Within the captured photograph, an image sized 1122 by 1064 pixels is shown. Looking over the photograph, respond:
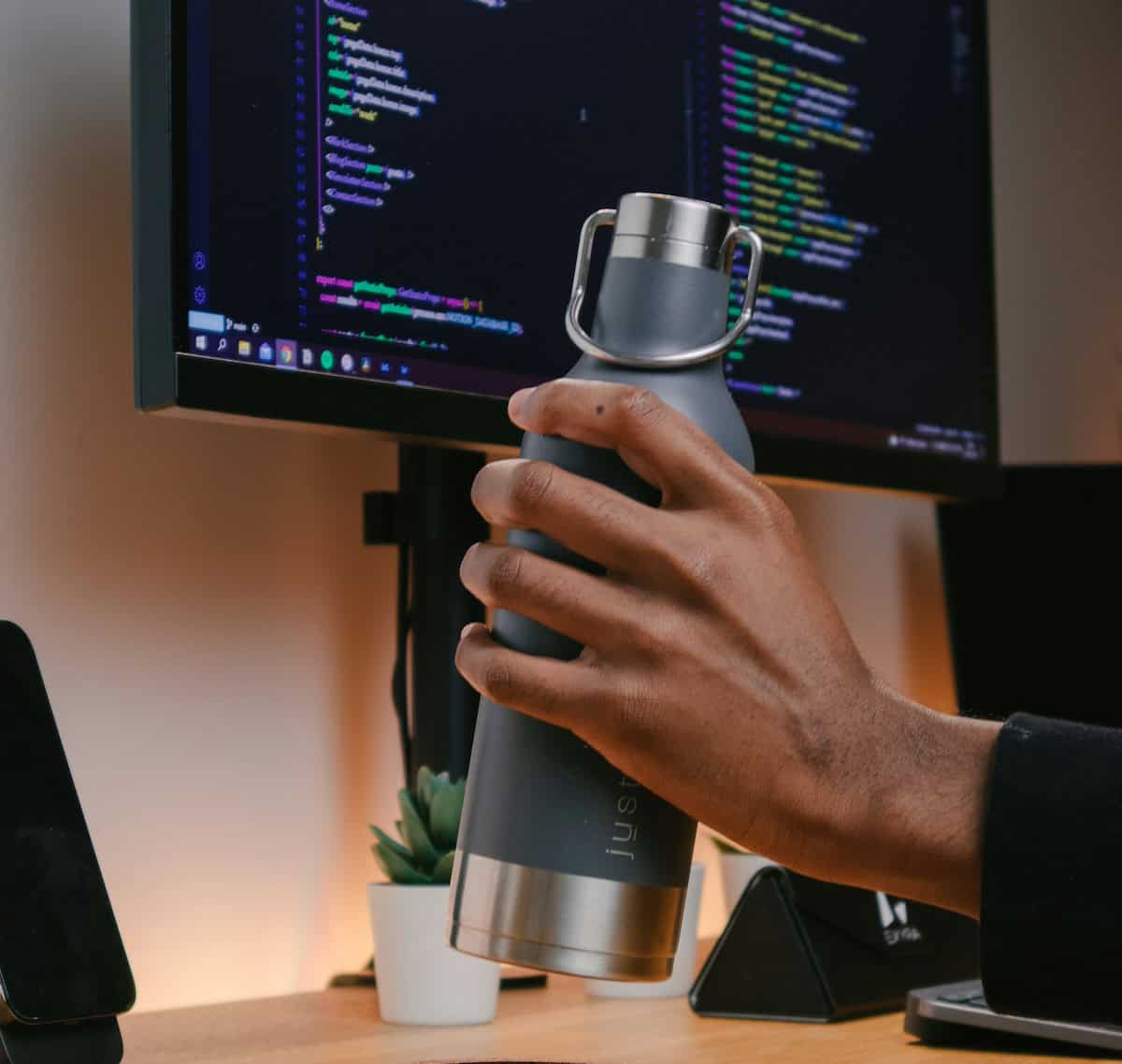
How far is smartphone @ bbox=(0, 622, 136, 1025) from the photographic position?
69 cm

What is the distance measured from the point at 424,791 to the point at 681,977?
23 centimetres

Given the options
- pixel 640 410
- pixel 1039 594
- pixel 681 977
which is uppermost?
pixel 640 410

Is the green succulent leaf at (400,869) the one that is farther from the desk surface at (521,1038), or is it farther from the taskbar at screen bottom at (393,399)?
the taskbar at screen bottom at (393,399)

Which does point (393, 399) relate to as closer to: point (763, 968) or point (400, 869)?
point (400, 869)

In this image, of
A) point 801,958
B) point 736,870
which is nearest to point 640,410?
point 801,958

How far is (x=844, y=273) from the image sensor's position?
1.27 metres

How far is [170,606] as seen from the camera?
1004mm

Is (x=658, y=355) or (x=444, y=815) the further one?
(x=444, y=815)

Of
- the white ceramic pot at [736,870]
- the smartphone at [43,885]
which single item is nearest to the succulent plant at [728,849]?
the white ceramic pot at [736,870]

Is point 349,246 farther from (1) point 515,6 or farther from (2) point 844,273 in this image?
(2) point 844,273

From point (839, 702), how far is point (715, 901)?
797mm

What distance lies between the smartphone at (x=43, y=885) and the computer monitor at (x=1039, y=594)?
914 millimetres

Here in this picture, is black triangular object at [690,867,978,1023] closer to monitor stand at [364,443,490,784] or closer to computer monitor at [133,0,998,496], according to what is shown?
monitor stand at [364,443,490,784]

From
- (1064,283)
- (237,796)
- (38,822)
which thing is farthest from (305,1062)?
(1064,283)
